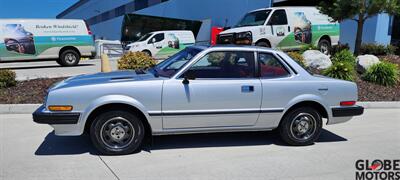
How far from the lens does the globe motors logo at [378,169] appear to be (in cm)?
463

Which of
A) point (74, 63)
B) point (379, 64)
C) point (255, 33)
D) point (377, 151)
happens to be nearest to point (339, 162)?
point (377, 151)

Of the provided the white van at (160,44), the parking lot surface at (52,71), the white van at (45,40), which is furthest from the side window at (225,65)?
the white van at (160,44)

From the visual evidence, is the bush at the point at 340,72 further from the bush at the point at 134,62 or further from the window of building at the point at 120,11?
the window of building at the point at 120,11

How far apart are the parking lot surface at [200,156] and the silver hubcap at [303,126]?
0.18 m

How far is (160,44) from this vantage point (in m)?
20.8

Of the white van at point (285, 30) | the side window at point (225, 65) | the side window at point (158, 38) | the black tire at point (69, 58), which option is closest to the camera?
the side window at point (225, 65)

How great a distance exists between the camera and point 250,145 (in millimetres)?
5723

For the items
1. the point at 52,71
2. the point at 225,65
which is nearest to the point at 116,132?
the point at 225,65

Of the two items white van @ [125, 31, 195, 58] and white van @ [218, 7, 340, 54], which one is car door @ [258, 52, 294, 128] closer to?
white van @ [218, 7, 340, 54]

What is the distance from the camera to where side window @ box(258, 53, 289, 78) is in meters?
5.54

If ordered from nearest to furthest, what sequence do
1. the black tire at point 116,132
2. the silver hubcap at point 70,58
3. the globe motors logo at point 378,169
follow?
1. the globe motors logo at point 378,169
2. the black tire at point 116,132
3. the silver hubcap at point 70,58

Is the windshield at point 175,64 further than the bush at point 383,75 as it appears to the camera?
No

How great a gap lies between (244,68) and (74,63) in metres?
12.6

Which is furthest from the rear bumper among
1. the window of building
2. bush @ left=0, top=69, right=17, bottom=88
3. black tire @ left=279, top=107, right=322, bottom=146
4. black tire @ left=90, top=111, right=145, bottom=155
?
the window of building
